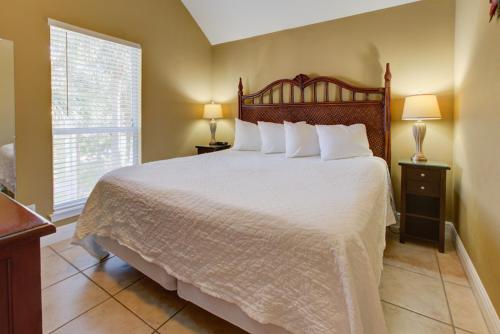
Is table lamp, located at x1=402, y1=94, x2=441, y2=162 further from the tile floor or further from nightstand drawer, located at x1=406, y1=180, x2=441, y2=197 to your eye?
the tile floor

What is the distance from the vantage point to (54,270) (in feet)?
6.98

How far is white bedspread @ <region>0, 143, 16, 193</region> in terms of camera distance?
2.17 m

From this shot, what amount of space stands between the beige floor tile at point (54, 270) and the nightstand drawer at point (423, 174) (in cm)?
294

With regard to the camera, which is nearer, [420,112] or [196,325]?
[196,325]

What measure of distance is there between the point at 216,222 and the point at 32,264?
2.40ft

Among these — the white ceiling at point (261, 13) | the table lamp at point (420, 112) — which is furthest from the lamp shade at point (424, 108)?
the white ceiling at point (261, 13)

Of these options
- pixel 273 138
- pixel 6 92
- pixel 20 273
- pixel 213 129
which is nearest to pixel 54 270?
pixel 6 92

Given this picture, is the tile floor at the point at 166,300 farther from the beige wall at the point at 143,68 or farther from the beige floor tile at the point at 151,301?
the beige wall at the point at 143,68

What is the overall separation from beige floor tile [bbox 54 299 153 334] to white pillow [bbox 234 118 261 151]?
7.32ft

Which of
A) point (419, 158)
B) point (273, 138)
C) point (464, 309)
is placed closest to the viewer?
point (464, 309)

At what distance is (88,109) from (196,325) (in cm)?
241

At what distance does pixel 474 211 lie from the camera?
194 centimetres

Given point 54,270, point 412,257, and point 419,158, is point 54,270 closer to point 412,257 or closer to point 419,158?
point 412,257

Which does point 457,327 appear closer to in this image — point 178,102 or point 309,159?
point 309,159
